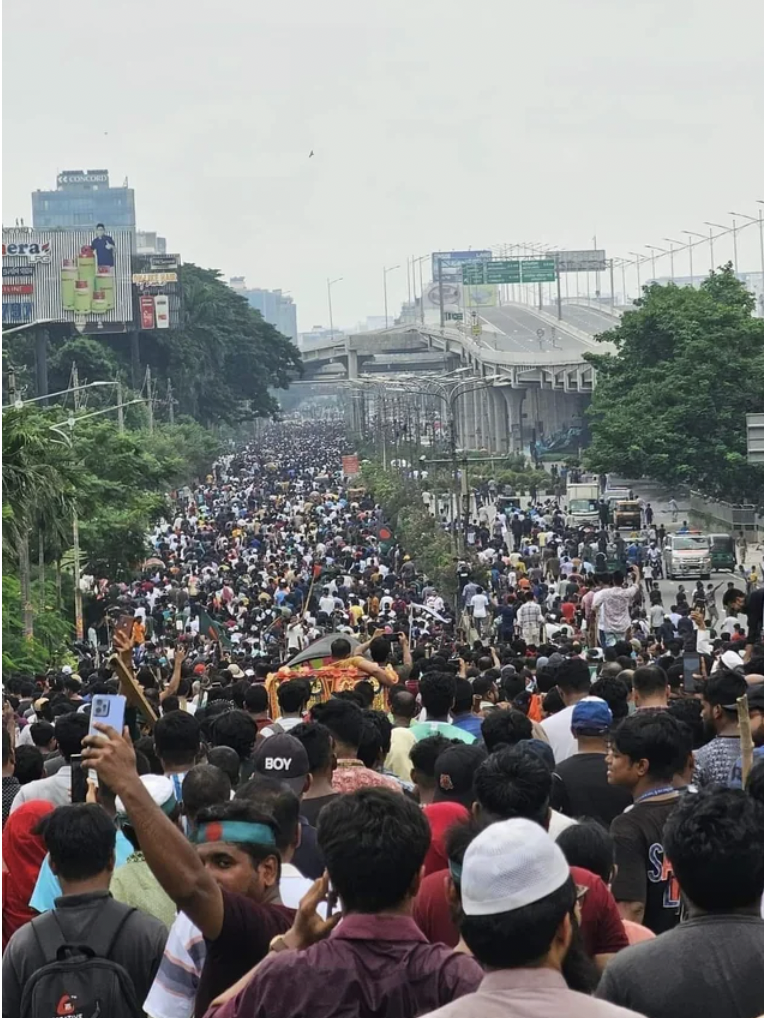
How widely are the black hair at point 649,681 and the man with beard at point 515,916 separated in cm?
576

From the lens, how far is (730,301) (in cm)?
6341

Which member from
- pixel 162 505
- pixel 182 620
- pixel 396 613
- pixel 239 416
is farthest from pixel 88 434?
pixel 239 416

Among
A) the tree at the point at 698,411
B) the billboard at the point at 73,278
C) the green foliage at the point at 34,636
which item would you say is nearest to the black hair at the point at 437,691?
the green foliage at the point at 34,636

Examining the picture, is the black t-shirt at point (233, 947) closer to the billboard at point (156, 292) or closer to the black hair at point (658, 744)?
the black hair at point (658, 744)

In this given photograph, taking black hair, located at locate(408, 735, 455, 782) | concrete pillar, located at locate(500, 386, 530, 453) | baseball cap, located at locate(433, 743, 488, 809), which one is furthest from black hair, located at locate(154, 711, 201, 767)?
concrete pillar, located at locate(500, 386, 530, 453)

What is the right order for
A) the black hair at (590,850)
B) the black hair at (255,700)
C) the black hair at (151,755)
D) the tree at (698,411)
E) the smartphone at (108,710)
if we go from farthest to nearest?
the tree at (698,411) → the black hair at (255,700) → the black hair at (151,755) → the black hair at (590,850) → the smartphone at (108,710)

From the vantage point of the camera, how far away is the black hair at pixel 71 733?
30.0ft

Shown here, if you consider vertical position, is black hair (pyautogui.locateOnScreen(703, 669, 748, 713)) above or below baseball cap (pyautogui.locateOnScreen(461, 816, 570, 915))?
below

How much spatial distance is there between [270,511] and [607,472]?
11580 millimetres

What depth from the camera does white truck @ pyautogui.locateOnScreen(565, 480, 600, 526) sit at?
201 ft

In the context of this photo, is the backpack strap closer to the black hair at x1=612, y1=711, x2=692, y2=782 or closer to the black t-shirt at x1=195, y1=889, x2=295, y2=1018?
the black t-shirt at x1=195, y1=889, x2=295, y2=1018

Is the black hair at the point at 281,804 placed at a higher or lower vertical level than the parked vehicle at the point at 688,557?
higher

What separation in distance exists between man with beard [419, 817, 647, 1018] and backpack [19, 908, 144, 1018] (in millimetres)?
1701

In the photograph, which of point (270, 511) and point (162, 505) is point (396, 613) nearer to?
point (162, 505)
